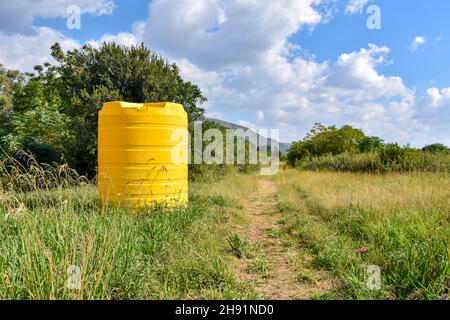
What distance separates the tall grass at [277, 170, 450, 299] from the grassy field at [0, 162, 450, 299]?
1 cm

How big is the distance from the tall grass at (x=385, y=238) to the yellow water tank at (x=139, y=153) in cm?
243

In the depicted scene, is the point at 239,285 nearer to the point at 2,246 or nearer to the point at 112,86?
the point at 2,246

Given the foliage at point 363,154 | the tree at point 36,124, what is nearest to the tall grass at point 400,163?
the foliage at point 363,154

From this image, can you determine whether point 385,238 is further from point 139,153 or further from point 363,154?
point 363,154

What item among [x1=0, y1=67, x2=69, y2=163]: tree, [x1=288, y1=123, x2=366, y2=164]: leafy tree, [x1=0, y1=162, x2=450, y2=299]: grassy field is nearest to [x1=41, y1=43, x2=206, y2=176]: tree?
[x1=0, y1=67, x2=69, y2=163]: tree

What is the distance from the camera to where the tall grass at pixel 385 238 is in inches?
118

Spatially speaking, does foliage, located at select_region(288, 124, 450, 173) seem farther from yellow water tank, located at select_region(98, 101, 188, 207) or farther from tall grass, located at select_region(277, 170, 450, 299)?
yellow water tank, located at select_region(98, 101, 188, 207)

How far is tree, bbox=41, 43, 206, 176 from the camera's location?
41.5 feet

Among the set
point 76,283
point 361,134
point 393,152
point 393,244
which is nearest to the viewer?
point 76,283

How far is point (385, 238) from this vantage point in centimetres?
417

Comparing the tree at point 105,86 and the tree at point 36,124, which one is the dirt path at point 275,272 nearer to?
the tree at point 105,86
